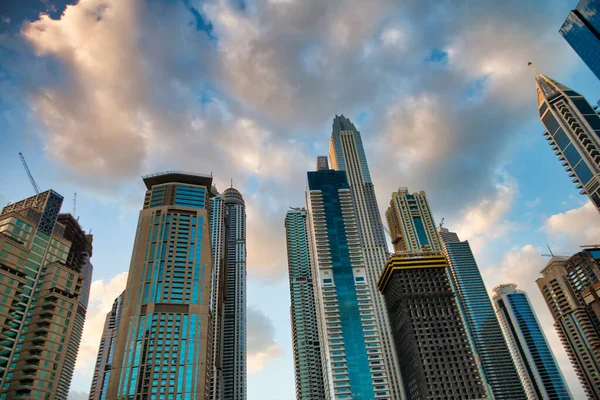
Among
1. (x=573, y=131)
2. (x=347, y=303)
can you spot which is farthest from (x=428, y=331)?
(x=573, y=131)

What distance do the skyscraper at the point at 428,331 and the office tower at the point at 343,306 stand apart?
964 cm

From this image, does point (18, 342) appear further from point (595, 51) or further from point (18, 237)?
point (595, 51)

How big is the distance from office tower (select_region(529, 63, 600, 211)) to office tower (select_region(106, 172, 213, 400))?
150 meters

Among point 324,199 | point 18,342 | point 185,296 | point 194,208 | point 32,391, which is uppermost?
point 324,199

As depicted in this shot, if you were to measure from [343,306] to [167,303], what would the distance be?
7073 cm

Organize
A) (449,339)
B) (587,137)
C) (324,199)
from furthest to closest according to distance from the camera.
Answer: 1. (324,199)
2. (587,137)
3. (449,339)

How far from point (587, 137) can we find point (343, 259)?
107571 millimetres

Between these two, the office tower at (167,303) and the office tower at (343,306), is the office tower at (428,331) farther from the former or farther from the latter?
the office tower at (167,303)

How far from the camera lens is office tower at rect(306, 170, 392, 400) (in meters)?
150

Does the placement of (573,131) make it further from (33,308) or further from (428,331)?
(33,308)

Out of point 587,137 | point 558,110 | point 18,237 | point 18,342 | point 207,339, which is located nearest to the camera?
point 18,342

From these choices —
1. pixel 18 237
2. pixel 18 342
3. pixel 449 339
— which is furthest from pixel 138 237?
pixel 449 339

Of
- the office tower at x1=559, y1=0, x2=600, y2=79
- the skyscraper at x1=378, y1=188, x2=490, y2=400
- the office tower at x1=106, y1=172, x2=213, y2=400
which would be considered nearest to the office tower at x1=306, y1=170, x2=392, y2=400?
the skyscraper at x1=378, y1=188, x2=490, y2=400

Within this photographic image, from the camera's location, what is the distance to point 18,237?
385 feet
